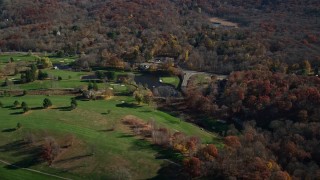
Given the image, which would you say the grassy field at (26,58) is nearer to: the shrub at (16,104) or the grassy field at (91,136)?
the grassy field at (91,136)

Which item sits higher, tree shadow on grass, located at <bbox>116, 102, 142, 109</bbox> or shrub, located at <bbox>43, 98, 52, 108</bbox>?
shrub, located at <bbox>43, 98, 52, 108</bbox>

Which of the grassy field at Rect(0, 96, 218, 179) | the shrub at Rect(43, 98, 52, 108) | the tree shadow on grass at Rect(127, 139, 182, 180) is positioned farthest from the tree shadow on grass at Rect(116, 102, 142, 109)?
the tree shadow on grass at Rect(127, 139, 182, 180)

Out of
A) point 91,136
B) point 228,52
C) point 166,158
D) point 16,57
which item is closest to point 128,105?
point 91,136

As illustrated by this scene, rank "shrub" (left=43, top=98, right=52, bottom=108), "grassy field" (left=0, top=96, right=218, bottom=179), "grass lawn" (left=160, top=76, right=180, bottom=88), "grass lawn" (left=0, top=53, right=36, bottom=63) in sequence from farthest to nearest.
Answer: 1. "grass lawn" (left=0, top=53, right=36, bottom=63)
2. "grass lawn" (left=160, top=76, right=180, bottom=88)
3. "shrub" (left=43, top=98, right=52, bottom=108)
4. "grassy field" (left=0, top=96, right=218, bottom=179)

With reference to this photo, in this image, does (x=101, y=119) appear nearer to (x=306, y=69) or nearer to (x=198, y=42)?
(x=306, y=69)

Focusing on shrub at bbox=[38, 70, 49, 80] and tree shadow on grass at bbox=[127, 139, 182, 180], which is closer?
tree shadow on grass at bbox=[127, 139, 182, 180]

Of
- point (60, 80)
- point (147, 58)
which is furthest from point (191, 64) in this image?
point (60, 80)

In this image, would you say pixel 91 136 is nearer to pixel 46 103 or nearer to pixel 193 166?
pixel 46 103

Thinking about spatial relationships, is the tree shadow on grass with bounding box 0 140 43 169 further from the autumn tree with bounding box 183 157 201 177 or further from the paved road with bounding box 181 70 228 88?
the paved road with bounding box 181 70 228 88
